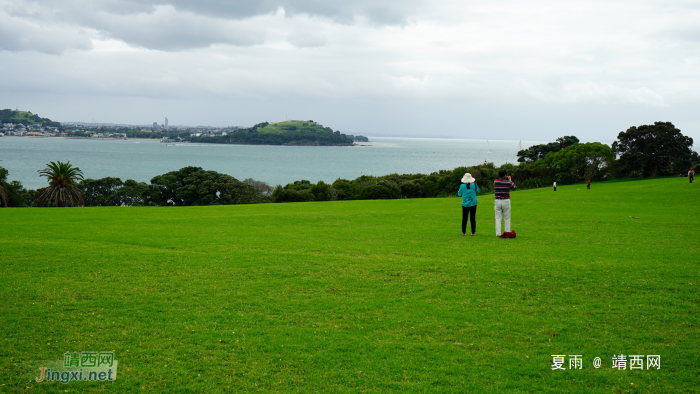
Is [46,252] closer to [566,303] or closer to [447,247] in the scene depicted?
[447,247]

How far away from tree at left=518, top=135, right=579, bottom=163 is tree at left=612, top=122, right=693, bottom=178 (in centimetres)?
2562

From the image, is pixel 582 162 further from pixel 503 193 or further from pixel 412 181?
pixel 503 193

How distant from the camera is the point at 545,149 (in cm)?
10156

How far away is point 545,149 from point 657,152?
32731mm

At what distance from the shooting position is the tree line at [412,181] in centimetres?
6225

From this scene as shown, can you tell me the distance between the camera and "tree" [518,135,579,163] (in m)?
98.7

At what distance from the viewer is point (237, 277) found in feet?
35.8

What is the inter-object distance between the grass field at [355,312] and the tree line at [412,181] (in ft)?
151

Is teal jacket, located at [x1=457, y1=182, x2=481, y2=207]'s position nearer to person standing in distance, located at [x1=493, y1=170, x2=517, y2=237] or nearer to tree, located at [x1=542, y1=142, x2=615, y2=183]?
person standing in distance, located at [x1=493, y1=170, x2=517, y2=237]

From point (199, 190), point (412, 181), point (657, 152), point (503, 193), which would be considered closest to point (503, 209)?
point (503, 193)

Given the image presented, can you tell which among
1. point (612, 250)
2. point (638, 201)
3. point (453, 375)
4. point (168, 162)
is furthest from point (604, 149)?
point (168, 162)

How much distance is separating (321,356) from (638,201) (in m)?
34.6

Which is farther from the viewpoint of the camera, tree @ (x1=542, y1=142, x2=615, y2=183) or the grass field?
tree @ (x1=542, y1=142, x2=615, y2=183)

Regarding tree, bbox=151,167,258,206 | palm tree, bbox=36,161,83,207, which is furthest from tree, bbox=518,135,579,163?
palm tree, bbox=36,161,83,207
